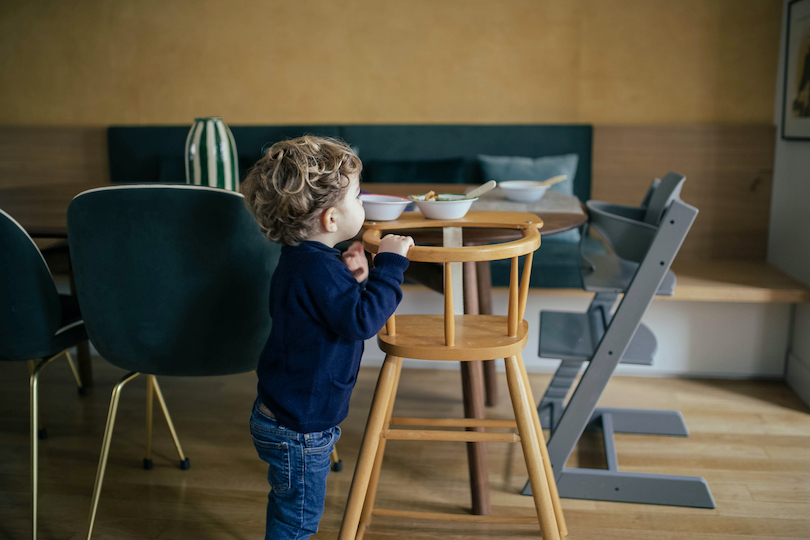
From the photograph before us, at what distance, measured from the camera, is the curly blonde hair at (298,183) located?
1081mm

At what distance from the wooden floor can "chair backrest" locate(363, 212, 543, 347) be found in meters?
0.72

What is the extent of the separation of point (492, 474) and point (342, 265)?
1.05m

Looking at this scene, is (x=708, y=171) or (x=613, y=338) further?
(x=708, y=171)

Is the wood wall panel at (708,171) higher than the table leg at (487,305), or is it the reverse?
the wood wall panel at (708,171)

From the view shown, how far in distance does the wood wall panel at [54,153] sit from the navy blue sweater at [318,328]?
117 inches

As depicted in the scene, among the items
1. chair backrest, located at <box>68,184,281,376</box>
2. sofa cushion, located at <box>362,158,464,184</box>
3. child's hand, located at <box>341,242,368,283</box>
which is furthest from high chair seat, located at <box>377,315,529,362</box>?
sofa cushion, located at <box>362,158,464,184</box>

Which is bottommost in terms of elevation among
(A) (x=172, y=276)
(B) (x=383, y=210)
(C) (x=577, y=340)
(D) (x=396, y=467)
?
(D) (x=396, y=467)

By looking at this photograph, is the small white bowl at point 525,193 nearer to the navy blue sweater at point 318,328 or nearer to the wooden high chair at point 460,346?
the wooden high chair at point 460,346

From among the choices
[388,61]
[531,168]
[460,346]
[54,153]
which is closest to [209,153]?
[460,346]

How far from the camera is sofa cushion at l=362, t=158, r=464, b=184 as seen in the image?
127 inches

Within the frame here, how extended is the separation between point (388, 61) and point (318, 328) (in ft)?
8.48

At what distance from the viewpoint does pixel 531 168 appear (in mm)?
3033

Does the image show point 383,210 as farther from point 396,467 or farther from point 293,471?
point 396,467

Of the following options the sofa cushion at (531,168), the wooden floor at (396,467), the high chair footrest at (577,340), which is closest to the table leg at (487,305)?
the wooden floor at (396,467)
